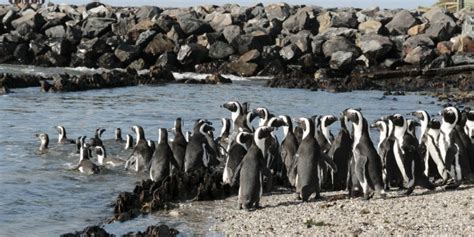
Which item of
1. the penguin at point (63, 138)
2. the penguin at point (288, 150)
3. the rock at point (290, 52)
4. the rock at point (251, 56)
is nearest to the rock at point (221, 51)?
the rock at point (251, 56)

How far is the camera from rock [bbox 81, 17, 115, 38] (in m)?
40.2

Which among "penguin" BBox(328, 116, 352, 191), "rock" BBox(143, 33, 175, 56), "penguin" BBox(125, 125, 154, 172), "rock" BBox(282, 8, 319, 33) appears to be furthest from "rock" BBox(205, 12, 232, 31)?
"penguin" BBox(328, 116, 352, 191)

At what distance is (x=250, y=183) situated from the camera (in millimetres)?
11086

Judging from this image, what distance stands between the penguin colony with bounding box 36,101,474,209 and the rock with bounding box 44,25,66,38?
1094 inches

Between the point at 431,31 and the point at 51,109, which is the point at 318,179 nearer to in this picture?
the point at 51,109

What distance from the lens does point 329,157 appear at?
39.2 ft

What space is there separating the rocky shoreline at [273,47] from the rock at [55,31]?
0.05 m

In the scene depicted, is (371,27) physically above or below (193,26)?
above

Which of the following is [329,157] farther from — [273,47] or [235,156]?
[273,47]

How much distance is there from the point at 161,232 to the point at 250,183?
69.5 inches

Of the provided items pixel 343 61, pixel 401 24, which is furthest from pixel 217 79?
pixel 401 24

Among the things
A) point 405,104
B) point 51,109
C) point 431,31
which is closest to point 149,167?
point 51,109

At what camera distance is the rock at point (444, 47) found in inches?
1342

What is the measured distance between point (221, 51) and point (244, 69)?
5.72 feet
